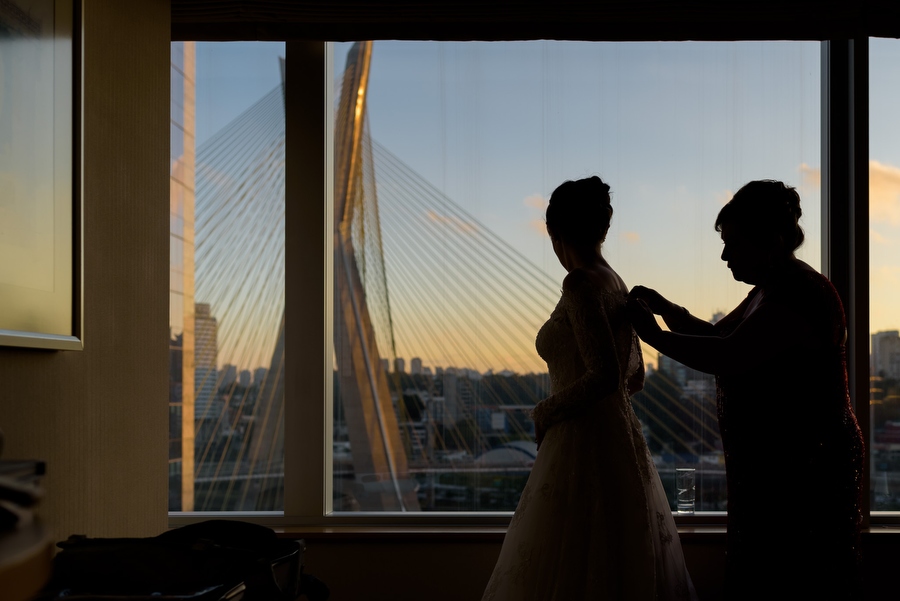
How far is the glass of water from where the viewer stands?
285cm

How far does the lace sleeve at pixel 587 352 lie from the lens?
2.06 metres

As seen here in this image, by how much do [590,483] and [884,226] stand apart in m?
1.76

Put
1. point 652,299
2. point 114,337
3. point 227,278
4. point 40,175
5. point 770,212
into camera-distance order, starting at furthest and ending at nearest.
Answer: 1. point 227,278
2. point 652,299
3. point 770,212
4. point 114,337
5. point 40,175

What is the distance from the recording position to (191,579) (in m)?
1.30

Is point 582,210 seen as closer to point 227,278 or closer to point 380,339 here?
point 380,339

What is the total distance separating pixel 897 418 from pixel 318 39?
2591 millimetres

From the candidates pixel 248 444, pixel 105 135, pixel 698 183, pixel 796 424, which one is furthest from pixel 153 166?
pixel 698 183

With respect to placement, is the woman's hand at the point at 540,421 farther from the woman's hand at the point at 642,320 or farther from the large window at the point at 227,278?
the large window at the point at 227,278

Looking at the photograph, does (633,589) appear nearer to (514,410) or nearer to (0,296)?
(514,410)

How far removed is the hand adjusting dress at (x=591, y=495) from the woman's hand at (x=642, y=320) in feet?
0.09

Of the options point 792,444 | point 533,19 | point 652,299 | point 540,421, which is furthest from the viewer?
point 533,19

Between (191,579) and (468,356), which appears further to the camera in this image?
(468,356)

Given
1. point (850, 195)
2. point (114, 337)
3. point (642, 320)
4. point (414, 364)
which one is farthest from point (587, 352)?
point (850, 195)

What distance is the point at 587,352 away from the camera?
6.82 ft
